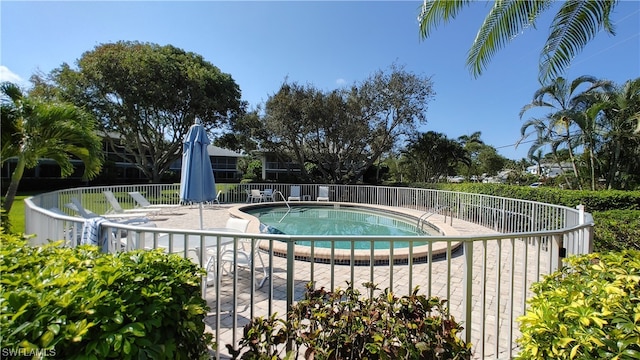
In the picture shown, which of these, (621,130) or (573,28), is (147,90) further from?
(621,130)

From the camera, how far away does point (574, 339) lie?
1361mm

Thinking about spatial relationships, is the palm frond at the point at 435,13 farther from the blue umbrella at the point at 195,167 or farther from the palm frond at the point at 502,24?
the blue umbrella at the point at 195,167

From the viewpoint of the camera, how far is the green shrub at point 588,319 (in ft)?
4.33

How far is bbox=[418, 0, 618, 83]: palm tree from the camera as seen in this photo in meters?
4.51

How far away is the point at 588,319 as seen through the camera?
→ 4.50ft

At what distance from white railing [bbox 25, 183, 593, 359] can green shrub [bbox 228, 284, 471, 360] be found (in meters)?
0.36

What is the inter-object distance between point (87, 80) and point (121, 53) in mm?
2319

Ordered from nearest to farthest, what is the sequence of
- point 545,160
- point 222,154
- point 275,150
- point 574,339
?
point 574,339 → point 275,150 → point 545,160 → point 222,154

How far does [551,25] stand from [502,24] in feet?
2.65

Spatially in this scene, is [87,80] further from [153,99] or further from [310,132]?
[310,132]

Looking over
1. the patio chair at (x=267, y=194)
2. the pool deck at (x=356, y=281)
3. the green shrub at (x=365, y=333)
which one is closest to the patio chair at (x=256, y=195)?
the patio chair at (x=267, y=194)

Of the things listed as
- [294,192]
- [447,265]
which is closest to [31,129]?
[447,265]

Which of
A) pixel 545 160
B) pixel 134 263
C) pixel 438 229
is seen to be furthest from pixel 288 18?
pixel 545 160

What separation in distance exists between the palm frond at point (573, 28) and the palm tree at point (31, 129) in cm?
959
